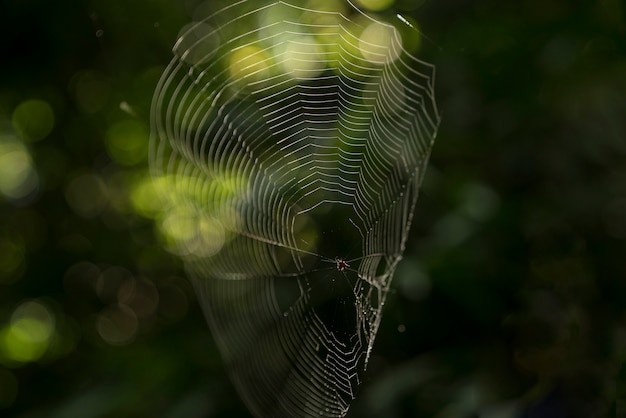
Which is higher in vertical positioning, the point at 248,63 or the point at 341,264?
the point at 248,63

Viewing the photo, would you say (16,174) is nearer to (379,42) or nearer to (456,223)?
(379,42)

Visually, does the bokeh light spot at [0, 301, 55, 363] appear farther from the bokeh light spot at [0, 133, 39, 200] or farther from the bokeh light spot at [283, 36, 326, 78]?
the bokeh light spot at [283, 36, 326, 78]

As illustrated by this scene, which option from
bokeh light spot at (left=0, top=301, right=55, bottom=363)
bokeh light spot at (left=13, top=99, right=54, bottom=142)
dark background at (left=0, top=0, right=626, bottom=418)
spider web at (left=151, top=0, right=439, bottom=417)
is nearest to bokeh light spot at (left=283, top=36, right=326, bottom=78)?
spider web at (left=151, top=0, right=439, bottom=417)

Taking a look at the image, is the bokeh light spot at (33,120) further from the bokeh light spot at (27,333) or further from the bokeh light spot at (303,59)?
the bokeh light spot at (303,59)

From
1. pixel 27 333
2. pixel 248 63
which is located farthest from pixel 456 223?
pixel 27 333

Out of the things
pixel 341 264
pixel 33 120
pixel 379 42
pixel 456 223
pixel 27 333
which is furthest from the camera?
pixel 27 333

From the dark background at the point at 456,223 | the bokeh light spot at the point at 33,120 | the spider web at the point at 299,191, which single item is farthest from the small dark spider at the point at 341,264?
the bokeh light spot at the point at 33,120
